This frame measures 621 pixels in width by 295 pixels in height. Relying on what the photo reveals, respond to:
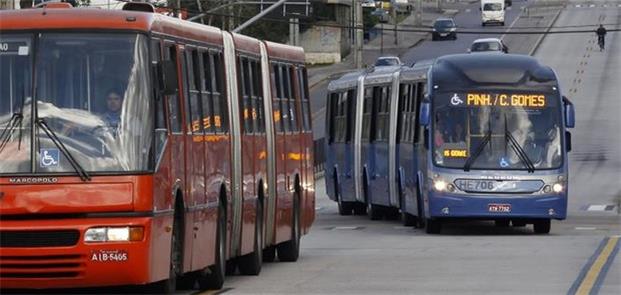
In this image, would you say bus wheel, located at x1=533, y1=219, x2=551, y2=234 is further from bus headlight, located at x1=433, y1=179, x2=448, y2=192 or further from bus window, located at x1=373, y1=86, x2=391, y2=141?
bus window, located at x1=373, y1=86, x2=391, y2=141

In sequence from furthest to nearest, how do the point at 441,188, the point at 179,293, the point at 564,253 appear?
the point at 441,188, the point at 564,253, the point at 179,293

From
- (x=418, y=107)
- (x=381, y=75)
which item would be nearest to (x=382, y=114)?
(x=381, y=75)

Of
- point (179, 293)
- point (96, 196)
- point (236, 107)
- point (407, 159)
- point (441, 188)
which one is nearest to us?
point (96, 196)

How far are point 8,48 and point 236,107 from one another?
4.75 meters

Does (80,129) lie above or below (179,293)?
above

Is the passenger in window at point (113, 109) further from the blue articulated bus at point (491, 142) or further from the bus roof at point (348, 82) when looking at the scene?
the bus roof at point (348, 82)

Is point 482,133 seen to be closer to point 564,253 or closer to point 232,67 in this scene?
point 564,253

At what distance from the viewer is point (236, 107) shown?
2044 centimetres

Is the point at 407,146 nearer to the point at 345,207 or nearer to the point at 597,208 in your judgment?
the point at 345,207

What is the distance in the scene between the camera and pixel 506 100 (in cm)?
3209

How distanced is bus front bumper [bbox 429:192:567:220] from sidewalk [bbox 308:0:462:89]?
60458 millimetres

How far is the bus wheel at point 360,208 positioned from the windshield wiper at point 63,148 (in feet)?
89.1

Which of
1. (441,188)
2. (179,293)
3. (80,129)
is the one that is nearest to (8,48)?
(80,129)

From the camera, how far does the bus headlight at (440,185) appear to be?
3167cm
